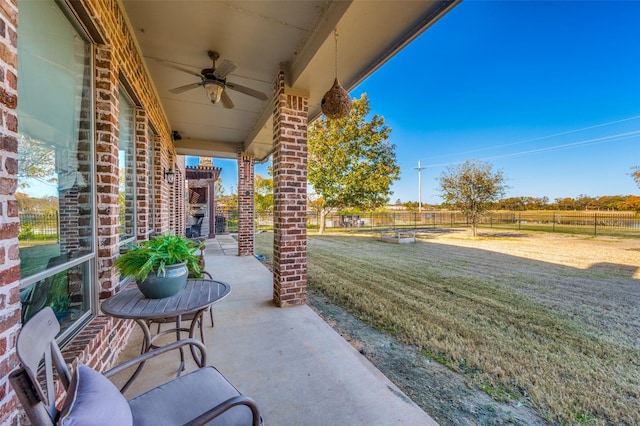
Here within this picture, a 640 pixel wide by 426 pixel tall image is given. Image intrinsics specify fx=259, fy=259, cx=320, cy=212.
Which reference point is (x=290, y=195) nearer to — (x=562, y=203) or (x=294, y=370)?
(x=294, y=370)

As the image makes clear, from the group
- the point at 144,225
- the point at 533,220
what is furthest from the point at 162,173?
the point at 533,220

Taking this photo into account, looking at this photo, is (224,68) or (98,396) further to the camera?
(224,68)

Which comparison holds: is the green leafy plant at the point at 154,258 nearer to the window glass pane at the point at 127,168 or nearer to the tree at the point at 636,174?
the window glass pane at the point at 127,168

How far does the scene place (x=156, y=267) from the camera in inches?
70.0

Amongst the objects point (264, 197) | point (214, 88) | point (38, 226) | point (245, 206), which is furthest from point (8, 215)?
point (264, 197)

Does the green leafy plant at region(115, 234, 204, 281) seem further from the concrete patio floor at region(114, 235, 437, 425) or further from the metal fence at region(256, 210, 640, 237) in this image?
the metal fence at region(256, 210, 640, 237)

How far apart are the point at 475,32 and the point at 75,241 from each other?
37.1 ft

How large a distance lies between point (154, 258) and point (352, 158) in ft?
41.5

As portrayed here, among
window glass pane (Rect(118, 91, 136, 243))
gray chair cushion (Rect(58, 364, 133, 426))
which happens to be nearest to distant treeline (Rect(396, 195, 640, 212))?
window glass pane (Rect(118, 91, 136, 243))

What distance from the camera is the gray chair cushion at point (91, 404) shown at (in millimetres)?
677

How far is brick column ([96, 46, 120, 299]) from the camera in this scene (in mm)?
2029

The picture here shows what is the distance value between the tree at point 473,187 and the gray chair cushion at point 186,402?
45.0ft

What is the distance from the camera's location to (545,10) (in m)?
7.40

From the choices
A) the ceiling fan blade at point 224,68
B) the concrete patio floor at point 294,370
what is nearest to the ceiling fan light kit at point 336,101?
the ceiling fan blade at point 224,68
